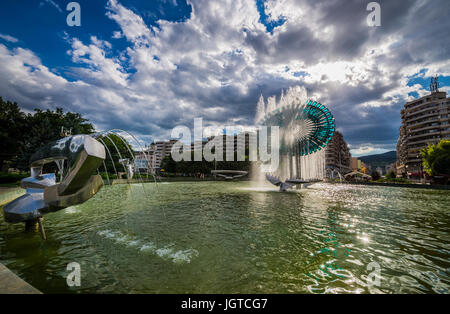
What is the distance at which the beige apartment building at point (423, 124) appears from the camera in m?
71.7

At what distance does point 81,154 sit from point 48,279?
129 inches

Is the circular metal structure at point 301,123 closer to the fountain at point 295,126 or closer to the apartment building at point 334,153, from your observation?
the fountain at point 295,126

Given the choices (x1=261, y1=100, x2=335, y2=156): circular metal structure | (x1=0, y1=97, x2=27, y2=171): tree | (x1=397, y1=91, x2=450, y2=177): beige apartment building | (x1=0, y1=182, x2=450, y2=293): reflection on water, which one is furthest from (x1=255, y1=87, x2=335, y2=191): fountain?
(x1=397, y1=91, x2=450, y2=177): beige apartment building

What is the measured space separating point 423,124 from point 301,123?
81206 mm

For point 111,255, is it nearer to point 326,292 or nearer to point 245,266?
point 245,266

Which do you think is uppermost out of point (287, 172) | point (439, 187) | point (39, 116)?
point (39, 116)

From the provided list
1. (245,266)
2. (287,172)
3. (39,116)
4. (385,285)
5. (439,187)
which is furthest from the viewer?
(39,116)

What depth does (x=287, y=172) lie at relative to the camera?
97.1ft

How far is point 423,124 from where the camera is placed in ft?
251

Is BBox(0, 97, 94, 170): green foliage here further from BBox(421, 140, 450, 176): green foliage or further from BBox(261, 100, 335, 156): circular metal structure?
BBox(421, 140, 450, 176): green foliage

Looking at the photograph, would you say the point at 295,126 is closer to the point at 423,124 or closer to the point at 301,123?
the point at 301,123

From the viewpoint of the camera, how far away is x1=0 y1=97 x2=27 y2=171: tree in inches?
1393

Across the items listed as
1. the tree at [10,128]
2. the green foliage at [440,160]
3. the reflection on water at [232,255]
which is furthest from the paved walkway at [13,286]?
the green foliage at [440,160]
